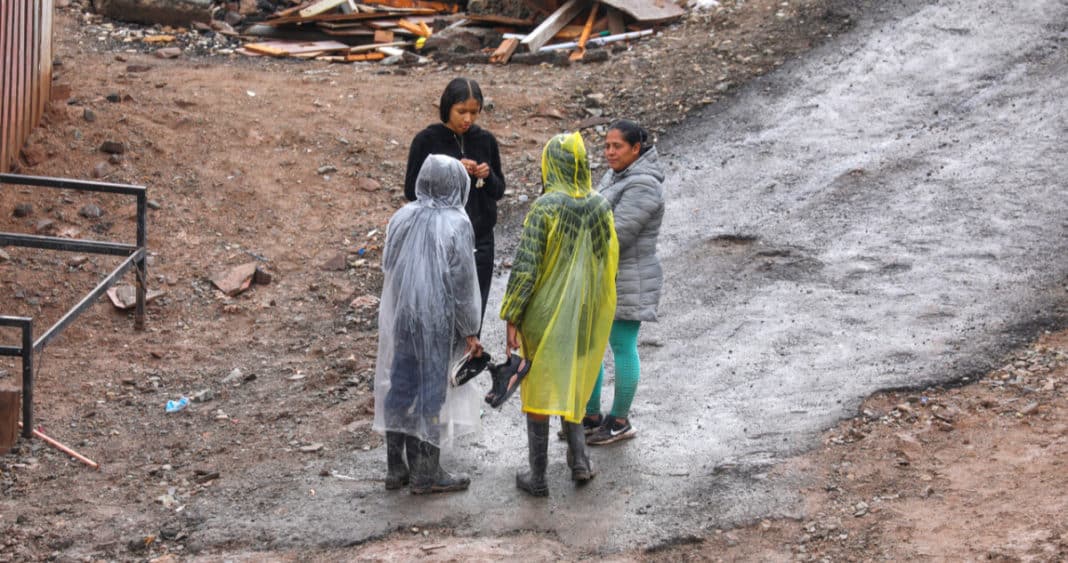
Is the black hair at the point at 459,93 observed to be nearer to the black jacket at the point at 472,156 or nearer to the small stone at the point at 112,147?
the black jacket at the point at 472,156

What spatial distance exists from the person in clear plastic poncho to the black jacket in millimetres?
709

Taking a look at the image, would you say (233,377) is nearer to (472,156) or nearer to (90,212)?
(472,156)

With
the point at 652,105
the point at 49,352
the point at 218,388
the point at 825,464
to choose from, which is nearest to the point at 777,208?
the point at 652,105

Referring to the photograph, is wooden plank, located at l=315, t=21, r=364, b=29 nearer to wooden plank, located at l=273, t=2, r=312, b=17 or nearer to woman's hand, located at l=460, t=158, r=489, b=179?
wooden plank, located at l=273, t=2, r=312, b=17

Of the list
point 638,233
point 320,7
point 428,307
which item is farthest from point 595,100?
point 428,307

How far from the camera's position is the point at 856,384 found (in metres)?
6.84

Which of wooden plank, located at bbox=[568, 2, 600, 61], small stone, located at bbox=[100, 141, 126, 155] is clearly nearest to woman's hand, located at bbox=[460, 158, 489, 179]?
small stone, located at bbox=[100, 141, 126, 155]

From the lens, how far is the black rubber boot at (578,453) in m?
5.92

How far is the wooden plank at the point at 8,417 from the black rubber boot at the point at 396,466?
2168 millimetres

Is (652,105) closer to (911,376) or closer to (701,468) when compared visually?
(911,376)

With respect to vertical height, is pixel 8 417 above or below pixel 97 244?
below

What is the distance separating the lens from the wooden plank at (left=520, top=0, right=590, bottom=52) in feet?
43.8

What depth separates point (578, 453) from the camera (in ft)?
19.5

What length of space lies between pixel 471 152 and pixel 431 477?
1770 mm
